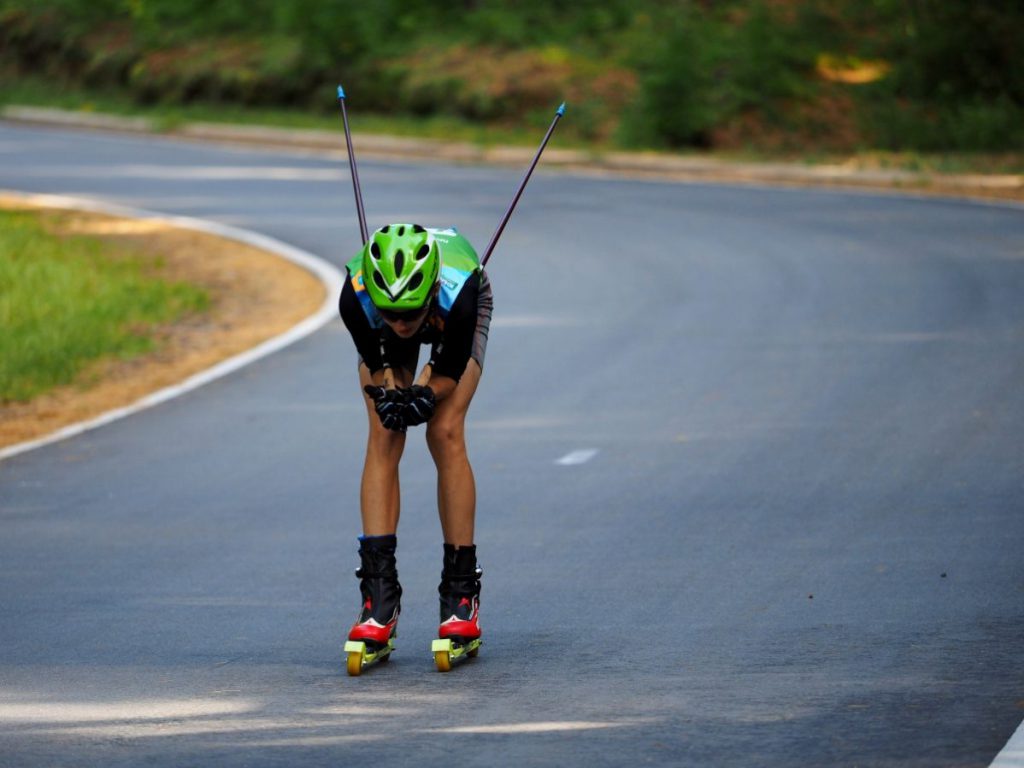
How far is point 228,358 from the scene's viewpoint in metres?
15.5

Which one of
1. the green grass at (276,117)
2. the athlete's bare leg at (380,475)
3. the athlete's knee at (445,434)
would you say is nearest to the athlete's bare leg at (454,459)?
the athlete's knee at (445,434)

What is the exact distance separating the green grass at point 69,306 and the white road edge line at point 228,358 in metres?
1.08

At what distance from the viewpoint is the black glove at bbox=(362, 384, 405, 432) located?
21.6 ft

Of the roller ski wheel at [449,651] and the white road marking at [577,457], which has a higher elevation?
the white road marking at [577,457]

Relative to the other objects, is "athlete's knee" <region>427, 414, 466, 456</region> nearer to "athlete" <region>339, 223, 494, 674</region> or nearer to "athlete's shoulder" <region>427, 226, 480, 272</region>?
"athlete" <region>339, 223, 494, 674</region>

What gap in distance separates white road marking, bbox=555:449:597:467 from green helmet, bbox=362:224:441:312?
463 cm

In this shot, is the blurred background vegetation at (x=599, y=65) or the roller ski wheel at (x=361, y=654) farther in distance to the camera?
the blurred background vegetation at (x=599, y=65)

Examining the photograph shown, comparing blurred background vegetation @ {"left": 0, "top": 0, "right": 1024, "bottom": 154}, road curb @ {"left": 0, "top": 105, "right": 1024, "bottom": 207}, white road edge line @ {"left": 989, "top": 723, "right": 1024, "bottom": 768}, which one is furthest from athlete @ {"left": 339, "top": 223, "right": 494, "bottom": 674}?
blurred background vegetation @ {"left": 0, "top": 0, "right": 1024, "bottom": 154}

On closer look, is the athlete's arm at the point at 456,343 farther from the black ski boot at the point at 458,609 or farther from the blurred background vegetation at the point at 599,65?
the blurred background vegetation at the point at 599,65

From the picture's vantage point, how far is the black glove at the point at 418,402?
6578 mm

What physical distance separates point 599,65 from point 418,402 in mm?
33824

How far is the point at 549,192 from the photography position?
26703 millimetres

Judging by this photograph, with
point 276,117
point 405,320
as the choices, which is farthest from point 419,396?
point 276,117

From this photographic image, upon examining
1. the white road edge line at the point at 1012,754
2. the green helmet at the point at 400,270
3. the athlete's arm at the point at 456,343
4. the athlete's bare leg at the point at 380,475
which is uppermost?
the green helmet at the point at 400,270
